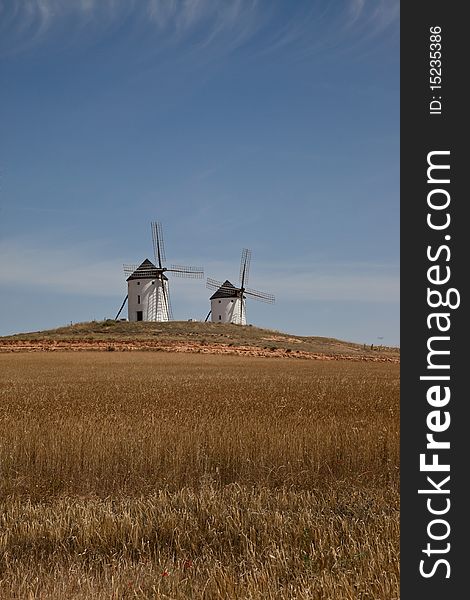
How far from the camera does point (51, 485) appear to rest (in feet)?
32.3

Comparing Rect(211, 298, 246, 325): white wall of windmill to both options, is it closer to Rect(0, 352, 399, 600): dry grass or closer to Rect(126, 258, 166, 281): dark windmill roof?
Rect(126, 258, 166, 281): dark windmill roof

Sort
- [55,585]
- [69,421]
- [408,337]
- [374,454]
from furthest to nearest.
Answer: [69,421] → [374,454] → [55,585] → [408,337]

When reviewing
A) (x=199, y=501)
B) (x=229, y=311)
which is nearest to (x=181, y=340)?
(x=229, y=311)

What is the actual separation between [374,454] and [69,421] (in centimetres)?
550

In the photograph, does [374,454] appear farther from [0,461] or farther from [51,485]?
[0,461]

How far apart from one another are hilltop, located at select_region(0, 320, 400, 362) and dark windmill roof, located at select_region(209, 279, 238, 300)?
34.7 feet

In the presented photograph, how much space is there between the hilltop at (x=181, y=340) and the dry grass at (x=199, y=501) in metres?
45.1

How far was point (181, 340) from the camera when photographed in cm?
6438

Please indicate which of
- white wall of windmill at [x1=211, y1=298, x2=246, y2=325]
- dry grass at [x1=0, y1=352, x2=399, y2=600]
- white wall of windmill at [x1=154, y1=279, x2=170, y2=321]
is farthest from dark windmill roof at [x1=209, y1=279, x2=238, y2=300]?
dry grass at [x1=0, y1=352, x2=399, y2=600]

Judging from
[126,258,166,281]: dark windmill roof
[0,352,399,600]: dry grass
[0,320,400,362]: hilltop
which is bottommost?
[0,352,399,600]: dry grass

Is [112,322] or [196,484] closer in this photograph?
[196,484]

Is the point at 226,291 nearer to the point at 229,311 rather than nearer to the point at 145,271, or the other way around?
the point at 229,311

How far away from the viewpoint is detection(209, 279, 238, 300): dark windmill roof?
9106cm

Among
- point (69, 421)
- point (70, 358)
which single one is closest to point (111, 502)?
point (69, 421)
